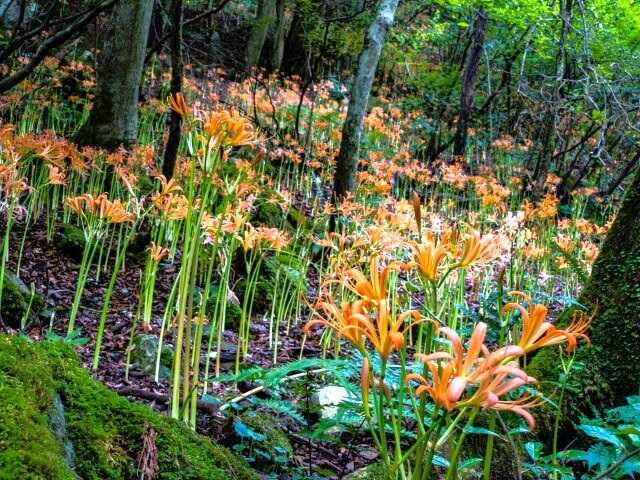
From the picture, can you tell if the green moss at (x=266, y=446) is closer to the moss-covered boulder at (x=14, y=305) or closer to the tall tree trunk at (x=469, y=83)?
the moss-covered boulder at (x=14, y=305)

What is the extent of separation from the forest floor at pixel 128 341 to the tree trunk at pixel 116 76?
1.38 meters

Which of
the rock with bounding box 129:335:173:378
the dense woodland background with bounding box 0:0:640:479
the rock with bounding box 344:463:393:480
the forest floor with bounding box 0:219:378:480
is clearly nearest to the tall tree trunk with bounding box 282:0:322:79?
the dense woodland background with bounding box 0:0:640:479

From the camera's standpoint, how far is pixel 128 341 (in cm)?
364

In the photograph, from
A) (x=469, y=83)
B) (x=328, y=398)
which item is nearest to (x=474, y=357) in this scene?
(x=328, y=398)

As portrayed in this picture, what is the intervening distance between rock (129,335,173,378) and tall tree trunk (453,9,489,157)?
382 inches

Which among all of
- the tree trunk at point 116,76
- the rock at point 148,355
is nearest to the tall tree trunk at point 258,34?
the tree trunk at point 116,76

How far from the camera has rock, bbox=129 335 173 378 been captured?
3268 millimetres

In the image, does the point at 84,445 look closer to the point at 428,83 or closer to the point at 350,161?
the point at 350,161

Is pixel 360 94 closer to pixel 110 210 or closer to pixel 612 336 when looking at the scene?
pixel 110 210

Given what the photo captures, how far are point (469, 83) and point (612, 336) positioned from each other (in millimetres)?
10562

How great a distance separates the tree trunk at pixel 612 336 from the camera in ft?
8.12

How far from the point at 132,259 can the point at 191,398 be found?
3337mm

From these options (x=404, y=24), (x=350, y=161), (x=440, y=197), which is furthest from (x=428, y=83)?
(x=350, y=161)

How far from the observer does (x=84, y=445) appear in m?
1.36
